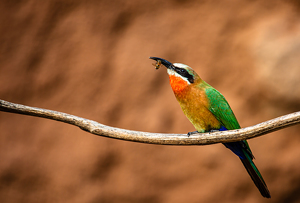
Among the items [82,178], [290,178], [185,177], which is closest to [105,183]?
[82,178]

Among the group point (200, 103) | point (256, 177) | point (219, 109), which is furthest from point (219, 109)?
point (256, 177)

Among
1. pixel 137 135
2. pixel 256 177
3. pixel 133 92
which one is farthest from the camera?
pixel 133 92

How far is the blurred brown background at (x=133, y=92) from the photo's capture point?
2.85 meters

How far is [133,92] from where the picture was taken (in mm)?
2945

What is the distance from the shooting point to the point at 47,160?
288 cm

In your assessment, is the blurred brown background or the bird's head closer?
the bird's head

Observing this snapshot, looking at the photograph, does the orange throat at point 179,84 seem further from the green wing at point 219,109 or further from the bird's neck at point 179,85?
the green wing at point 219,109

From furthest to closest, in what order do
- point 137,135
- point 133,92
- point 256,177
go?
1. point 133,92
2. point 256,177
3. point 137,135

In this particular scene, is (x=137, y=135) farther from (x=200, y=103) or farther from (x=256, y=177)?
(x=256, y=177)

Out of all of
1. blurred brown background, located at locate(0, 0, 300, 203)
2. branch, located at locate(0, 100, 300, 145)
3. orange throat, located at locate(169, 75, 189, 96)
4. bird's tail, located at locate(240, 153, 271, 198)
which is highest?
blurred brown background, located at locate(0, 0, 300, 203)

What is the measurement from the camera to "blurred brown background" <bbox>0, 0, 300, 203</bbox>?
2.85 m

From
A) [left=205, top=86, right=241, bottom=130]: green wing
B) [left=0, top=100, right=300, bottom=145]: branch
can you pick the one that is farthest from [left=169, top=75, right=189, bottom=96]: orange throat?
[left=0, top=100, right=300, bottom=145]: branch

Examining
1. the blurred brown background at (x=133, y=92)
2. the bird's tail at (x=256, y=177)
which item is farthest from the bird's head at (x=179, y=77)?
the blurred brown background at (x=133, y=92)

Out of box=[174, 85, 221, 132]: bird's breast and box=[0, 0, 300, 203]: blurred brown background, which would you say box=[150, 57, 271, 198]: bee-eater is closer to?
box=[174, 85, 221, 132]: bird's breast
